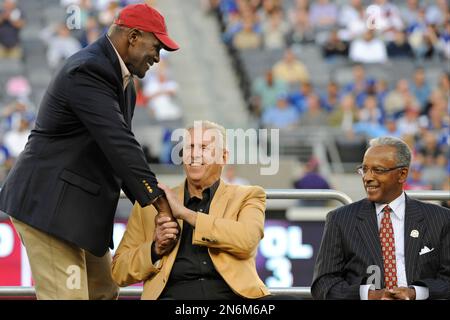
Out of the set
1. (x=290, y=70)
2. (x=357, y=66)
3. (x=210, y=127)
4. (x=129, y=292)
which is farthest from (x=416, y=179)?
(x=210, y=127)

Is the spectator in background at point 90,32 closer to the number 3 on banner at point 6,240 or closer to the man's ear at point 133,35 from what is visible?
the number 3 on banner at point 6,240

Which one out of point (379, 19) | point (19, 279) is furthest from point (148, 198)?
point (379, 19)

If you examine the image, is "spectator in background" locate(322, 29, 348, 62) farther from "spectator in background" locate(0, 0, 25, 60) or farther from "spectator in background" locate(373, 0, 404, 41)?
"spectator in background" locate(0, 0, 25, 60)

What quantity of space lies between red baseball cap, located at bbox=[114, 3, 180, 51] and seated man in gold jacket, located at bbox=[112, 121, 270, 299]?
552mm

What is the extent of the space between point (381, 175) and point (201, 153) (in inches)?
32.8

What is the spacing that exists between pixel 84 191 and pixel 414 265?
1.49m

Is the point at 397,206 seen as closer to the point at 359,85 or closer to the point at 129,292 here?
the point at 129,292

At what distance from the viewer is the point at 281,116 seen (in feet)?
53.8

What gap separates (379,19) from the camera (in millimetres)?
18781

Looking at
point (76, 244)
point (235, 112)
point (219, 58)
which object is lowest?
point (76, 244)

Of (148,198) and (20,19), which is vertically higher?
(20,19)
